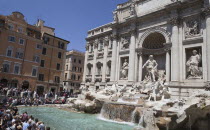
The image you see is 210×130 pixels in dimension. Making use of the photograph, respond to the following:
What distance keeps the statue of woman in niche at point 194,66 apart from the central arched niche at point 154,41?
536 centimetres

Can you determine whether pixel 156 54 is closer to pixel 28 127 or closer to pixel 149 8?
pixel 149 8

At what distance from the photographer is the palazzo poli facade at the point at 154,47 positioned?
62.1ft

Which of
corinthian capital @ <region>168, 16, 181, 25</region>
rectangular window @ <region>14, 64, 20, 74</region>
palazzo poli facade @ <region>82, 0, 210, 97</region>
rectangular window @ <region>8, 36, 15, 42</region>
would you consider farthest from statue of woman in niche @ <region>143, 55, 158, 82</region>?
rectangular window @ <region>8, 36, 15, 42</region>

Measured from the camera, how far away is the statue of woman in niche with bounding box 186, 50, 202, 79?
734 inches

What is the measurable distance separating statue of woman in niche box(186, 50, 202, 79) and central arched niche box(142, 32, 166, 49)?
5.36 metres

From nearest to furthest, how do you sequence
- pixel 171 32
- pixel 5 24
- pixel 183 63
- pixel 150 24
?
pixel 183 63 < pixel 171 32 < pixel 150 24 < pixel 5 24

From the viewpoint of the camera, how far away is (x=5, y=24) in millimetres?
31297

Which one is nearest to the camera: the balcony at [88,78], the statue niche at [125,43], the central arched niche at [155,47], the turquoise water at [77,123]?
the turquoise water at [77,123]

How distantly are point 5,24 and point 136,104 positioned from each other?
28.4 meters

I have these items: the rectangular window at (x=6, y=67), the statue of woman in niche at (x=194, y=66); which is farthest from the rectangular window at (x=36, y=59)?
the statue of woman in niche at (x=194, y=66)

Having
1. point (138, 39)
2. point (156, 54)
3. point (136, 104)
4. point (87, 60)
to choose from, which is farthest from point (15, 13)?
point (136, 104)

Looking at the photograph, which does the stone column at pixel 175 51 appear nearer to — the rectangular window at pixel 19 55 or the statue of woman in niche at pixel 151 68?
the statue of woman in niche at pixel 151 68

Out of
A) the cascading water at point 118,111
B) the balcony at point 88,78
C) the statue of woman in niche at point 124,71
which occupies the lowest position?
the cascading water at point 118,111

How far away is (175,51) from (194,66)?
8.84 ft
